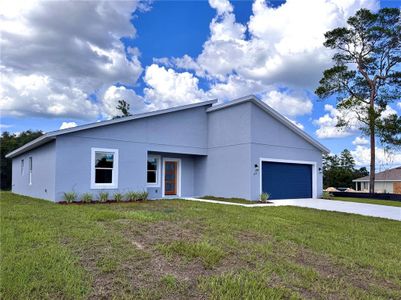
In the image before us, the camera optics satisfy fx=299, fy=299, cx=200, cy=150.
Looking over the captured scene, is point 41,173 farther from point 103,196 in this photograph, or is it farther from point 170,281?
point 170,281

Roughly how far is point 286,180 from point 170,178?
6.30m

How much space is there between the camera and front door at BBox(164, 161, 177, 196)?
1576cm

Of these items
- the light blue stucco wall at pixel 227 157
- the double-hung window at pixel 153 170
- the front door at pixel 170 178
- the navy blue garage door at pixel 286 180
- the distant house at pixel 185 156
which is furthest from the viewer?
the front door at pixel 170 178

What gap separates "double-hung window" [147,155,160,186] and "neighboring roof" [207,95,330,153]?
13.1ft

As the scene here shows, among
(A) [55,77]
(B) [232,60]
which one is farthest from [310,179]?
(A) [55,77]

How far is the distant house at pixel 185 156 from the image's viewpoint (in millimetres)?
12383

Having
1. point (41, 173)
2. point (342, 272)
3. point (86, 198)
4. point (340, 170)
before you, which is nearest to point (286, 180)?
point (86, 198)

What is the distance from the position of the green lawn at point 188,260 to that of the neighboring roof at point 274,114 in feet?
26.6

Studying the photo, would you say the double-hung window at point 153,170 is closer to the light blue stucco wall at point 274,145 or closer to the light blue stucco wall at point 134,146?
the light blue stucco wall at point 134,146

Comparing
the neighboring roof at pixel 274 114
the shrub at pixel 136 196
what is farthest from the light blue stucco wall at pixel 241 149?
the shrub at pixel 136 196

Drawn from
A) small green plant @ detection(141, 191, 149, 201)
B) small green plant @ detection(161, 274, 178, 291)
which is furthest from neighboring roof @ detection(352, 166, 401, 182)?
small green plant @ detection(161, 274, 178, 291)

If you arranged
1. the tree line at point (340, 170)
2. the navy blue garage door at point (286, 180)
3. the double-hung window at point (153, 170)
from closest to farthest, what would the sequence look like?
1. the double-hung window at point (153, 170)
2. the navy blue garage door at point (286, 180)
3. the tree line at point (340, 170)

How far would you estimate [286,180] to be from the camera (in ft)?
53.4

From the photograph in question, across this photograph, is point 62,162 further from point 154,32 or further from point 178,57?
point 178,57
